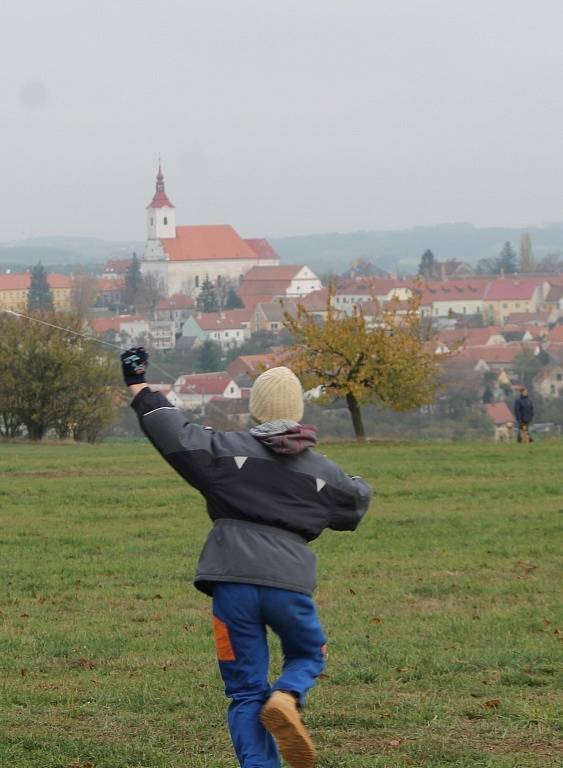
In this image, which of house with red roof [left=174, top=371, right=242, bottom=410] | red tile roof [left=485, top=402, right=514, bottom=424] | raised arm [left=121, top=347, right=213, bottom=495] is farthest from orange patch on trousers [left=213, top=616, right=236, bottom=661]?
red tile roof [left=485, top=402, right=514, bottom=424]

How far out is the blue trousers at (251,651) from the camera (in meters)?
5.42

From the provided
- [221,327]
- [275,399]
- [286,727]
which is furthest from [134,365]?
[221,327]

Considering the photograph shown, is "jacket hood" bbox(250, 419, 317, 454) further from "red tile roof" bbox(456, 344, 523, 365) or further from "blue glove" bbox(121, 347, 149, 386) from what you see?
"red tile roof" bbox(456, 344, 523, 365)

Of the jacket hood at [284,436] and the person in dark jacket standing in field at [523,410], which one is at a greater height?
the jacket hood at [284,436]

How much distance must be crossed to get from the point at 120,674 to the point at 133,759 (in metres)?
2.20

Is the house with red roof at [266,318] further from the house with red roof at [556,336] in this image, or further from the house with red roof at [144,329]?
the house with red roof at [556,336]

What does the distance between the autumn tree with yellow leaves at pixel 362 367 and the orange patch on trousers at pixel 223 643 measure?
32553 mm

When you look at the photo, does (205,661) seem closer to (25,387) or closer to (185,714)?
(185,714)

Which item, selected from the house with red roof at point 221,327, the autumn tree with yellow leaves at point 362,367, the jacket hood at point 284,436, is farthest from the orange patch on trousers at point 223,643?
the house with red roof at point 221,327

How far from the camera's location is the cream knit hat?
566 centimetres

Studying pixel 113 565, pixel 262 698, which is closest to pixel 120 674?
pixel 262 698

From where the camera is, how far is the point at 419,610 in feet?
36.1

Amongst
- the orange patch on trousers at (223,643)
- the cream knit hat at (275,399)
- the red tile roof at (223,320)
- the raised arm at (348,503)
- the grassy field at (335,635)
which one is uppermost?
the cream knit hat at (275,399)

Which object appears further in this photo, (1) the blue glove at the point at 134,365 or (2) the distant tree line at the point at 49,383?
(2) the distant tree line at the point at 49,383
